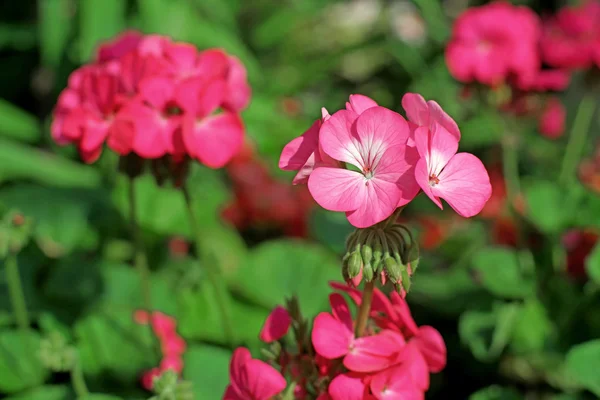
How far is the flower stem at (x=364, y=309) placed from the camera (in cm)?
73

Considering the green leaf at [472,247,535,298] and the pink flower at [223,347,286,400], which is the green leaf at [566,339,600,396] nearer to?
the green leaf at [472,247,535,298]

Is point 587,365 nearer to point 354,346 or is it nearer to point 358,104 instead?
point 354,346

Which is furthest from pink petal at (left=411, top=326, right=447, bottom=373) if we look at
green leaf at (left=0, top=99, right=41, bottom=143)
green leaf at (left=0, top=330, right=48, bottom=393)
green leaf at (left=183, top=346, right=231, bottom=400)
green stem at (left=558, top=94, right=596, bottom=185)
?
green leaf at (left=0, top=99, right=41, bottom=143)

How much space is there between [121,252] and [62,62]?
706 mm

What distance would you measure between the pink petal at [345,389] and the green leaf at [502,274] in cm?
71

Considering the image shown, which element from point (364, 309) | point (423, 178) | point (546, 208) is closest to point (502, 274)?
point (546, 208)

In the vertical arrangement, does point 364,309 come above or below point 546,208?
above

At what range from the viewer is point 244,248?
1913mm

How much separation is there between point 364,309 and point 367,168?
159 mm

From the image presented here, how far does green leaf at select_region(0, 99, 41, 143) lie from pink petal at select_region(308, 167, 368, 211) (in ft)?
5.41

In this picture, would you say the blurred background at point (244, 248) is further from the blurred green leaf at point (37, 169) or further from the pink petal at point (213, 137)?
the pink petal at point (213, 137)

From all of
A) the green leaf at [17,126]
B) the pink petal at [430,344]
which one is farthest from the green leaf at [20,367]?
the green leaf at [17,126]

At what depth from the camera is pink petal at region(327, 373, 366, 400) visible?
2.30ft

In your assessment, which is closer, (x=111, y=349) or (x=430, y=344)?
(x=430, y=344)
